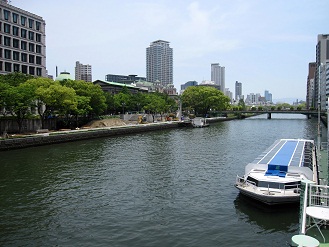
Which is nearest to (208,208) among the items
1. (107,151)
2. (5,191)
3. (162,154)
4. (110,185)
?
(110,185)

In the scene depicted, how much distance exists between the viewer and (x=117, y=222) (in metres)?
20.4

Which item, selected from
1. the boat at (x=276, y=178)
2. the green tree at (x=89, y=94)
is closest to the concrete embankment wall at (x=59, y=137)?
the green tree at (x=89, y=94)

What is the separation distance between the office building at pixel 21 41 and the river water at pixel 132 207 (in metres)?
60.1

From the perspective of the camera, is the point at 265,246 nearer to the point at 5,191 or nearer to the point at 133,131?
the point at 5,191

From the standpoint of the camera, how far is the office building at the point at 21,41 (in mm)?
89438

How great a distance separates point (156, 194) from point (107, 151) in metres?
25.9

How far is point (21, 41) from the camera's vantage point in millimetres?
95812

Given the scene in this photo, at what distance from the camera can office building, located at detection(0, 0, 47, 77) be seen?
89.4 m

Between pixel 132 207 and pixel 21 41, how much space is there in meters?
88.6

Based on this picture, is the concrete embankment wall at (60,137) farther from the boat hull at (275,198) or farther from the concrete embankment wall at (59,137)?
the boat hull at (275,198)

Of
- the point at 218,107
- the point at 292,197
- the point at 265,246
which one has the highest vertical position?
the point at 218,107

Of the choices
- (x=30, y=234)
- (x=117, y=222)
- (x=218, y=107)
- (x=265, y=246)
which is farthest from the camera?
(x=218, y=107)

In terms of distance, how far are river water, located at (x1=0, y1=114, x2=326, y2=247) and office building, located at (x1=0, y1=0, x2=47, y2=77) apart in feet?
197

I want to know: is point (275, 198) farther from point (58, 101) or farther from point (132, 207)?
point (58, 101)
